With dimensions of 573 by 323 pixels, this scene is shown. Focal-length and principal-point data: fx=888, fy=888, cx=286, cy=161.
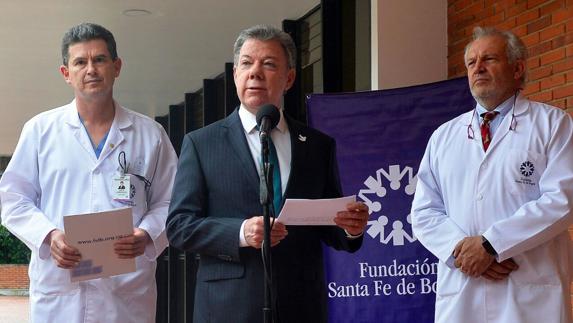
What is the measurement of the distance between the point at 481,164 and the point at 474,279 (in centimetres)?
49

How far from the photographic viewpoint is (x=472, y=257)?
362 centimetres

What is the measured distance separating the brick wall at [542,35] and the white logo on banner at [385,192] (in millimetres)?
1011

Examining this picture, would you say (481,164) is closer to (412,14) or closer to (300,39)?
(412,14)

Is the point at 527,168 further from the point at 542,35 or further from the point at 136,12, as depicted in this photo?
the point at 136,12

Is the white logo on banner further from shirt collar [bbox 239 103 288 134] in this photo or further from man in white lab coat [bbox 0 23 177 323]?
shirt collar [bbox 239 103 288 134]

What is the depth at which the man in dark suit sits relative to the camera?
9.78 feet

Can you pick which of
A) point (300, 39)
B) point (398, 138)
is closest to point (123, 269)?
point (398, 138)

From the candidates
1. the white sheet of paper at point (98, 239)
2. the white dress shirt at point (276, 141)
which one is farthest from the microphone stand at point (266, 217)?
the white sheet of paper at point (98, 239)

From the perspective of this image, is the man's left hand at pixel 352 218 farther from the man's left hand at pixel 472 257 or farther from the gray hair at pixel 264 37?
the man's left hand at pixel 472 257

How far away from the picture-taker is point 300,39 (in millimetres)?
8703

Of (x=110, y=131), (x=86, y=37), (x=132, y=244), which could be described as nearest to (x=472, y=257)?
(x=132, y=244)

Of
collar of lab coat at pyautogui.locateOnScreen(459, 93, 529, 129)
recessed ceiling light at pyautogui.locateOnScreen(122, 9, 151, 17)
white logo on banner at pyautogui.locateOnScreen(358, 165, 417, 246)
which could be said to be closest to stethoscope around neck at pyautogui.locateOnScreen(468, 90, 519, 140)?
collar of lab coat at pyautogui.locateOnScreen(459, 93, 529, 129)

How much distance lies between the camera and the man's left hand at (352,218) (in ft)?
9.62

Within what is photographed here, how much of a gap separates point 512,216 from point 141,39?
23.8ft
